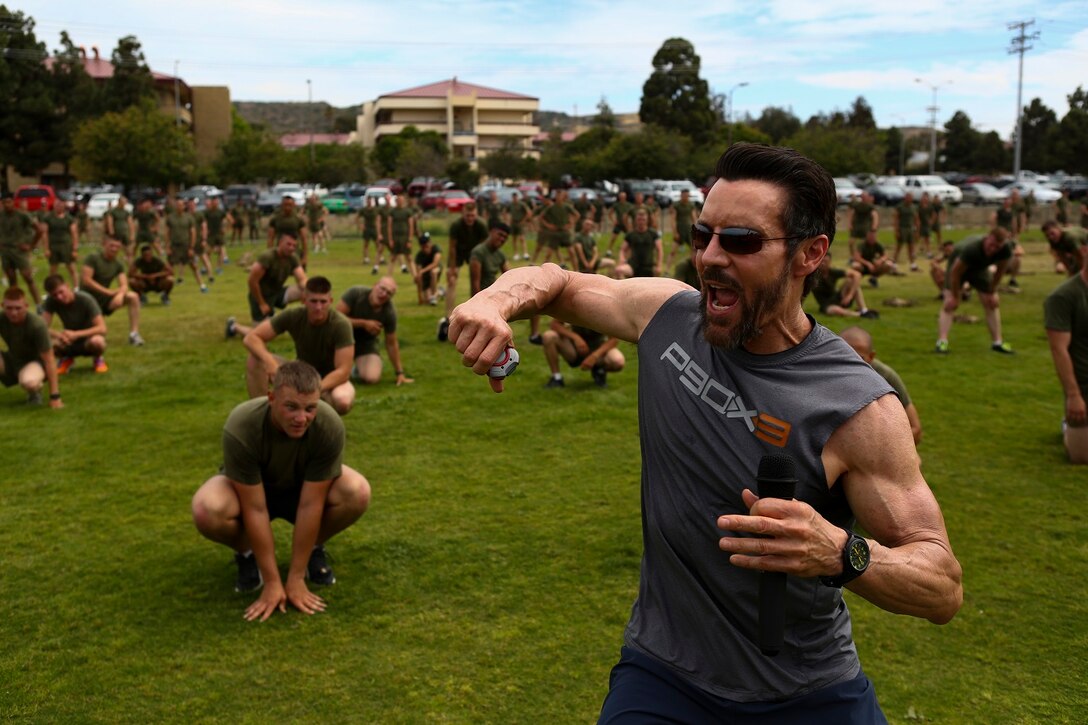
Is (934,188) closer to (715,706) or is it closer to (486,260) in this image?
(486,260)

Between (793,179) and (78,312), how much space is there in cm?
1258

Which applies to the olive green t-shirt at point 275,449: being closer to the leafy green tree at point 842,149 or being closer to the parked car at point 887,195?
the parked car at point 887,195

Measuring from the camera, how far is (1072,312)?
332 inches

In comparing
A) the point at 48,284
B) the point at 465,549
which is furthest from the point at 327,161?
the point at 465,549

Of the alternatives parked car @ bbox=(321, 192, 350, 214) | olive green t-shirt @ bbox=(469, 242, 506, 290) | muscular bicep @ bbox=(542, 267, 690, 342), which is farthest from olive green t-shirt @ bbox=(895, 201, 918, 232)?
parked car @ bbox=(321, 192, 350, 214)

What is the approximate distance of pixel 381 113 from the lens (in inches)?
4481

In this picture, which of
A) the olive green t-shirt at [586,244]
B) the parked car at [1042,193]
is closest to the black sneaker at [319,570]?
the olive green t-shirt at [586,244]

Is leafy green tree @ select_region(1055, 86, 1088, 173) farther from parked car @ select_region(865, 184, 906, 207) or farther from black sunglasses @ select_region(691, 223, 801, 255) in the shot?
black sunglasses @ select_region(691, 223, 801, 255)

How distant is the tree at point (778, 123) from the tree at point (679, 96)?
439 inches

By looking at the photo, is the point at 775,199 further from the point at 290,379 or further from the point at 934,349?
the point at 934,349

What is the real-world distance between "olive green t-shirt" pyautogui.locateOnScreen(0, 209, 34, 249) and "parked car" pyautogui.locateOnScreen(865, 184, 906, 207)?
135 ft

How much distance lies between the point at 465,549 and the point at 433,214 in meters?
40.4

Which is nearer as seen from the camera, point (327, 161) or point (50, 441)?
point (50, 441)

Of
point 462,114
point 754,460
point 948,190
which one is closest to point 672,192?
point 948,190
